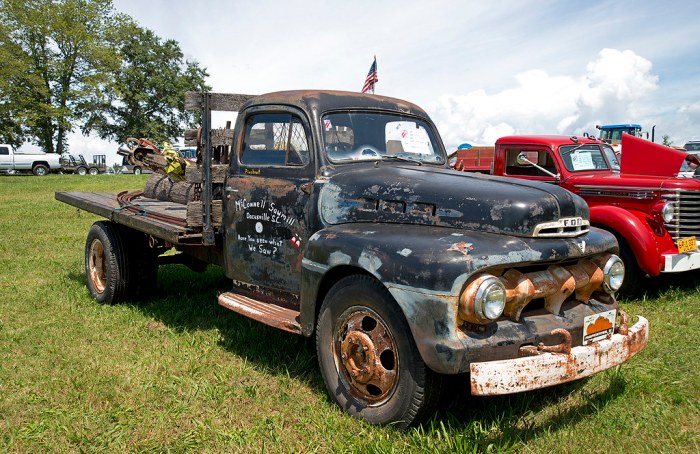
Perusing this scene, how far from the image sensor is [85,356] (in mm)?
4449

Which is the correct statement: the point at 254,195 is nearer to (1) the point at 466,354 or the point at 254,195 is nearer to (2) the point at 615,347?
(1) the point at 466,354

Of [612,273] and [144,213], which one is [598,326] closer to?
[612,273]

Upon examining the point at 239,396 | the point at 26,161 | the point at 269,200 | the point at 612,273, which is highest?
the point at 26,161

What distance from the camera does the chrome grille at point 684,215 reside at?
6.18 meters

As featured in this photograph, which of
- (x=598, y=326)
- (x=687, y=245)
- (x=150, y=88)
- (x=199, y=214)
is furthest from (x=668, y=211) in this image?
(x=150, y=88)

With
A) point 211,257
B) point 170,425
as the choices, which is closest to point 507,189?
point 170,425

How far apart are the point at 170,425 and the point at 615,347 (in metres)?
2.54

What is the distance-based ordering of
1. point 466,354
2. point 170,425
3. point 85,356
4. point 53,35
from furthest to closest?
point 53,35
point 85,356
point 170,425
point 466,354

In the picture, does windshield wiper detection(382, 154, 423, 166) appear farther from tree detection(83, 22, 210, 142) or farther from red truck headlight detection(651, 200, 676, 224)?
tree detection(83, 22, 210, 142)

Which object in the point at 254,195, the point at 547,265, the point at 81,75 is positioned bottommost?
the point at 547,265

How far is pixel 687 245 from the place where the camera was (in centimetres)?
604

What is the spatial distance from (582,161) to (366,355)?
548cm

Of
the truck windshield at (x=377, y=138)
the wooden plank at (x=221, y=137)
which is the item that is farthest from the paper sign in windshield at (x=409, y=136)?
the wooden plank at (x=221, y=137)

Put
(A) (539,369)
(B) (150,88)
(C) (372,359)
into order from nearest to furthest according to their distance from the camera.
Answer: (A) (539,369) < (C) (372,359) < (B) (150,88)
